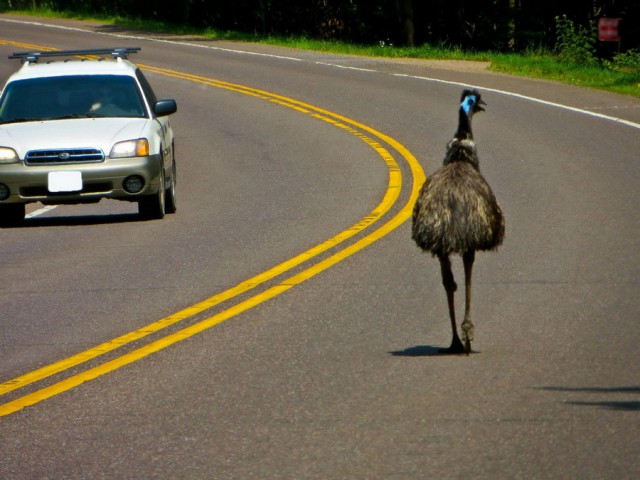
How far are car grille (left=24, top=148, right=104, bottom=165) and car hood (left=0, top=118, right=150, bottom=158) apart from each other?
0.16 feet

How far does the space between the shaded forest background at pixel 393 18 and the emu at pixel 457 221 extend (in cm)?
4348

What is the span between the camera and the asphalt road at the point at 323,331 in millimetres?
6312

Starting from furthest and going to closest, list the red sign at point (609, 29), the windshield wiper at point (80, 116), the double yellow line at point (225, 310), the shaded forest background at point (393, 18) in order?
the shaded forest background at point (393, 18) → the red sign at point (609, 29) → the windshield wiper at point (80, 116) → the double yellow line at point (225, 310)

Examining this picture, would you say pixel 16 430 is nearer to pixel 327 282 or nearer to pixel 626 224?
pixel 327 282

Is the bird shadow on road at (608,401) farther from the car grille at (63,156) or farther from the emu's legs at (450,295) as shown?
the car grille at (63,156)

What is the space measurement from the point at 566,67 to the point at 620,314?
24.6 metres

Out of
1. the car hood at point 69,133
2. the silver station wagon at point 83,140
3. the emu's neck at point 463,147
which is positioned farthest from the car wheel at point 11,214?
the emu's neck at point 463,147

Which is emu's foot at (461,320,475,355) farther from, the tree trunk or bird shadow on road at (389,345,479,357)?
the tree trunk

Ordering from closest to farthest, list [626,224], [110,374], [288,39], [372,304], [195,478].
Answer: [195,478]
[110,374]
[372,304]
[626,224]
[288,39]

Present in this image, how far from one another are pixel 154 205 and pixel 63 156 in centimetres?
117

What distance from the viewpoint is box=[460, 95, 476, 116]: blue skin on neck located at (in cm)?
861

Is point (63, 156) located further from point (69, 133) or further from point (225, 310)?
point (225, 310)

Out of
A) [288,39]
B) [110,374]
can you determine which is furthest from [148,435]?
[288,39]

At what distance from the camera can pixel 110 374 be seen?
7984 mm
